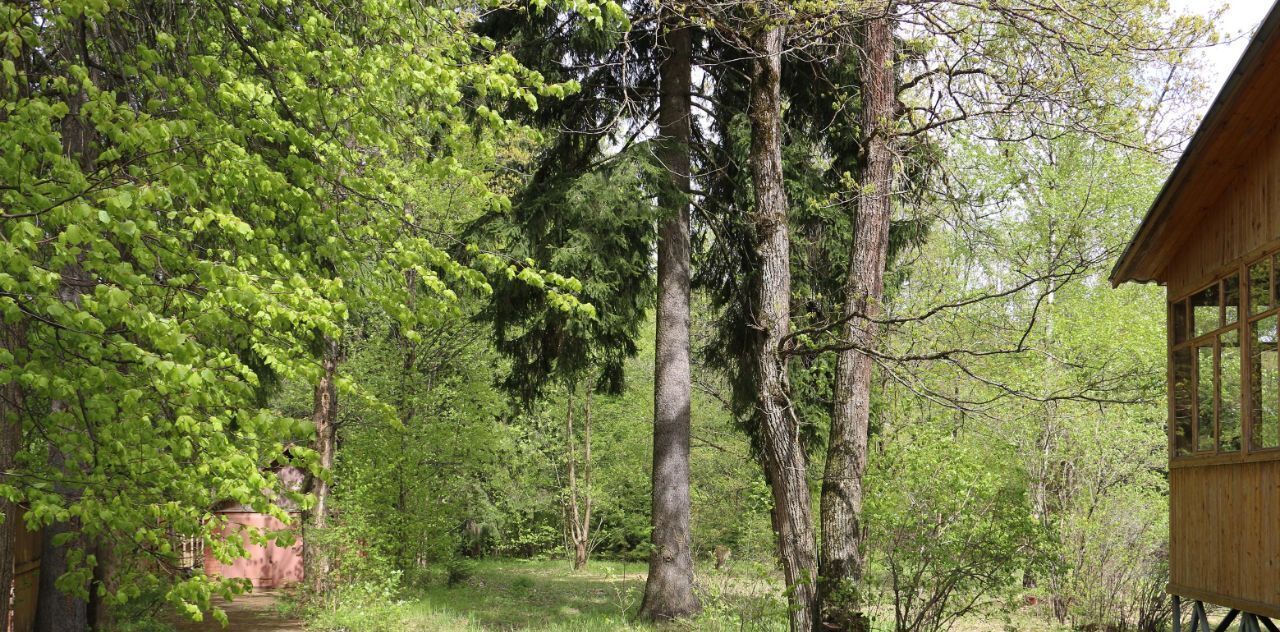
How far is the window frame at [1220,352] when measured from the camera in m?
7.85

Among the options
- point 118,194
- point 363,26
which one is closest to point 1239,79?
point 363,26

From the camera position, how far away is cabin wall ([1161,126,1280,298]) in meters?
7.93

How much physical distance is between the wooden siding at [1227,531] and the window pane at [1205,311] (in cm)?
128

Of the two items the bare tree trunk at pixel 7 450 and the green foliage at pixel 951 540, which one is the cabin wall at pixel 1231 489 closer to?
the green foliage at pixel 951 540

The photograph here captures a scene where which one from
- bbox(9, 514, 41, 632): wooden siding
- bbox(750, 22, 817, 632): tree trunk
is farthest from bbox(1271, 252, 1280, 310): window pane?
bbox(9, 514, 41, 632): wooden siding

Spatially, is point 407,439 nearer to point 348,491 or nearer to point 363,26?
point 348,491

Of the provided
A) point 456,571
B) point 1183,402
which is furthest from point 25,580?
point 1183,402

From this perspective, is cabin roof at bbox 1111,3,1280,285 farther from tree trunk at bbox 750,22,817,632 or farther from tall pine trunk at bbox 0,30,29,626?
tall pine trunk at bbox 0,30,29,626

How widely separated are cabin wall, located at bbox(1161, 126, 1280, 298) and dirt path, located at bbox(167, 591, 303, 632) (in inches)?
444


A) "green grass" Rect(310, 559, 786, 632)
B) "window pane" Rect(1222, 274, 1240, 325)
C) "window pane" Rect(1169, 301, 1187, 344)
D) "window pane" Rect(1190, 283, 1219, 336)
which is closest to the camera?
"window pane" Rect(1222, 274, 1240, 325)

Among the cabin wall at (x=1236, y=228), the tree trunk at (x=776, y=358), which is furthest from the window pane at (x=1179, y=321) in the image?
the tree trunk at (x=776, y=358)

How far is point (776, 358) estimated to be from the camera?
9703 mm

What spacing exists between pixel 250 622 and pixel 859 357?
32.2 feet

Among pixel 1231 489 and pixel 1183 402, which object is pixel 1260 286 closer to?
pixel 1231 489
